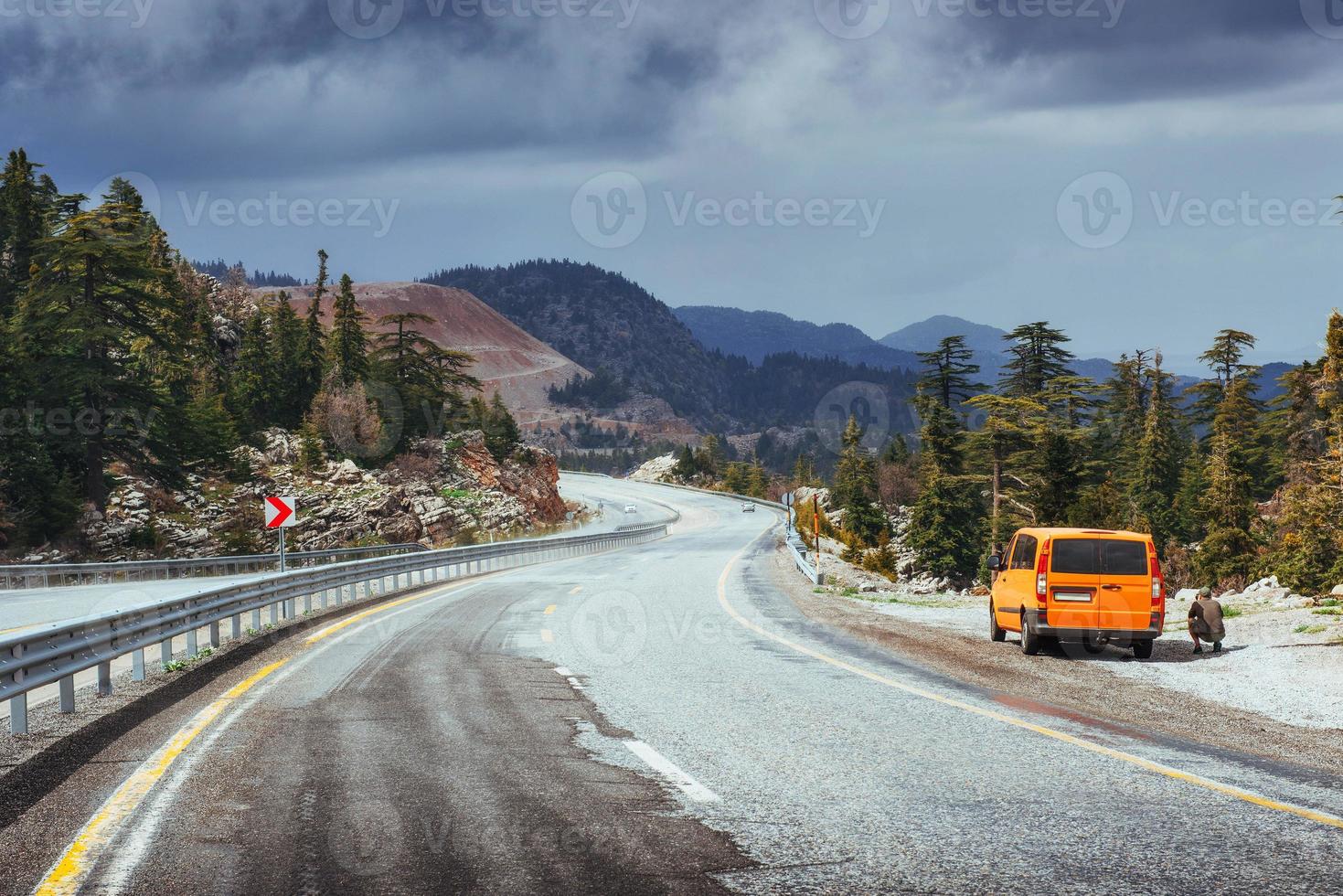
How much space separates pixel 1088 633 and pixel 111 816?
468 inches

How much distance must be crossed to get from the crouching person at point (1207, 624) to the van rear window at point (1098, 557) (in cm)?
88

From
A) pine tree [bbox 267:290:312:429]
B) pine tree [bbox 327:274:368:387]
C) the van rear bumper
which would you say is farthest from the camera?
pine tree [bbox 327:274:368:387]

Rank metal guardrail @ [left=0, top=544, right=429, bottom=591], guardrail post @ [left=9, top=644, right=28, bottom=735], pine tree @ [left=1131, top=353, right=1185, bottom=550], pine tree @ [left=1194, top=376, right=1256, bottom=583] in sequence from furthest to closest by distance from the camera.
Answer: pine tree @ [left=1131, top=353, right=1185, bottom=550], pine tree @ [left=1194, top=376, right=1256, bottom=583], metal guardrail @ [left=0, top=544, right=429, bottom=591], guardrail post @ [left=9, top=644, right=28, bottom=735]

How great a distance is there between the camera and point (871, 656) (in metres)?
14.7

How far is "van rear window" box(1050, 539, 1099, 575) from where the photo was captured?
14820mm

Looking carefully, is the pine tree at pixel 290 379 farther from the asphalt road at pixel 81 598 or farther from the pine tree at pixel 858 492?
the pine tree at pixel 858 492

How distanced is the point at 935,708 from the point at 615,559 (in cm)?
3582

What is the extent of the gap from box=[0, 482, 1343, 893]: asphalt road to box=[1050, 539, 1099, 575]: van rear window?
10.7ft

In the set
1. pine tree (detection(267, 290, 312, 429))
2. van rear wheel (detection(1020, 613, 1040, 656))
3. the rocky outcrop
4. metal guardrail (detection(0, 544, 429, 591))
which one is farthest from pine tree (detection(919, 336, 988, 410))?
van rear wheel (detection(1020, 613, 1040, 656))

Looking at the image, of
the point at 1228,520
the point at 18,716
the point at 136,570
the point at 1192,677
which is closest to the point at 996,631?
the point at 1192,677

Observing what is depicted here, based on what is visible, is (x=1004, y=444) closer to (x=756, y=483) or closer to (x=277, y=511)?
(x=277, y=511)

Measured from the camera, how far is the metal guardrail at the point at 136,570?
33500 millimetres

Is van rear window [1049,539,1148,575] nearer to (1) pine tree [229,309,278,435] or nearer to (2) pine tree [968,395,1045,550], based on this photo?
(2) pine tree [968,395,1045,550]

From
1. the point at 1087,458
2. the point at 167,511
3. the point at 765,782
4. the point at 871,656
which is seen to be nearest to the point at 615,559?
the point at 167,511
